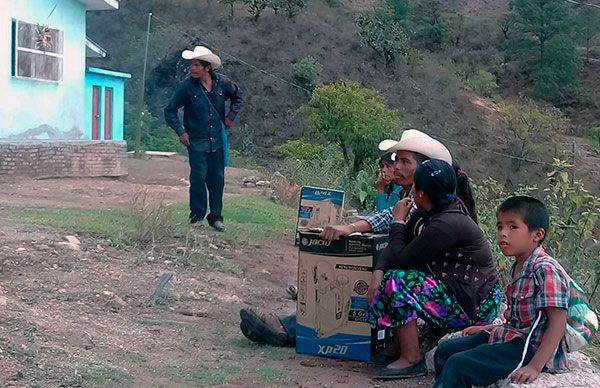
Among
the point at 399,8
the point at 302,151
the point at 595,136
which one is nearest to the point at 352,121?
the point at 302,151

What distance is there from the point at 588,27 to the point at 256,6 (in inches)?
628

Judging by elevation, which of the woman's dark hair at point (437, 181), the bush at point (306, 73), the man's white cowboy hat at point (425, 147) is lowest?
the woman's dark hair at point (437, 181)

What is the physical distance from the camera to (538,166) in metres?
29.6

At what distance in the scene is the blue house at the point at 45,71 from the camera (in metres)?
14.4

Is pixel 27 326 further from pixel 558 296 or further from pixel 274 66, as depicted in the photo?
pixel 274 66

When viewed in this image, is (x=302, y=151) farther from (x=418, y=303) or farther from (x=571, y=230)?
(x=418, y=303)

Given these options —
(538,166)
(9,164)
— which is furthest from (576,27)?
(9,164)

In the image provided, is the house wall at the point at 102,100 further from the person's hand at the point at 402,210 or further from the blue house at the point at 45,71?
the person's hand at the point at 402,210

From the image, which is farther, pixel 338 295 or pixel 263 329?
pixel 263 329

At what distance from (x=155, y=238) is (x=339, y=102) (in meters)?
12.5

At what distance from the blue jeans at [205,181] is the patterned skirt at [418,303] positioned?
4117 millimetres

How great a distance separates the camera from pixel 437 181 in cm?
429

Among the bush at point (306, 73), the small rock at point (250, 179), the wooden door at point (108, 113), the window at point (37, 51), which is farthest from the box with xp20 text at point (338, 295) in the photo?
the bush at point (306, 73)

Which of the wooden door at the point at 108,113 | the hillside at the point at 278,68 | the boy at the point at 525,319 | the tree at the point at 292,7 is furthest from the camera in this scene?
the tree at the point at 292,7
